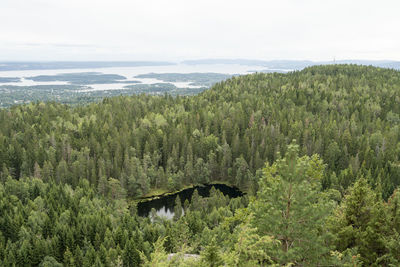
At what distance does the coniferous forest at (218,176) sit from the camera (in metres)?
23.2

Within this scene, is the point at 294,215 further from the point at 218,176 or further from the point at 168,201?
the point at 218,176

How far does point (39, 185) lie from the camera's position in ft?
268

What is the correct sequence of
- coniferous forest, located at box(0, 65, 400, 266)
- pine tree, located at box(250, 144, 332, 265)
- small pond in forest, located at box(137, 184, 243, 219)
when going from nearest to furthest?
pine tree, located at box(250, 144, 332, 265) < coniferous forest, located at box(0, 65, 400, 266) < small pond in forest, located at box(137, 184, 243, 219)

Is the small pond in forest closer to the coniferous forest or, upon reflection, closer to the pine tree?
the coniferous forest

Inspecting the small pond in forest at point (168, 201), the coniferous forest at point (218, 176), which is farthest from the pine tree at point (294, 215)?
the small pond in forest at point (168, 201)

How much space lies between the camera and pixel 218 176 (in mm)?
114438

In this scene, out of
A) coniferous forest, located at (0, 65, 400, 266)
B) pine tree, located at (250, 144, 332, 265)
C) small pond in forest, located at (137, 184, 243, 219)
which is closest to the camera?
pine tree, located at (250, 144, 332, 265)

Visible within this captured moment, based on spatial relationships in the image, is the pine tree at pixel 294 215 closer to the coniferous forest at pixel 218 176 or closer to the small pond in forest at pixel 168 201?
the coniferous forest at pixel 218 176

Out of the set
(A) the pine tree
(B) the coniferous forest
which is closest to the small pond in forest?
(B) the coniferous forest

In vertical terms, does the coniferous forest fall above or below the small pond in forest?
above

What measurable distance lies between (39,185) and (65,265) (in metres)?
35.1

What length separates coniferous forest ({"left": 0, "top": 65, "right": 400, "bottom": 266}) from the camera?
23.2 metres

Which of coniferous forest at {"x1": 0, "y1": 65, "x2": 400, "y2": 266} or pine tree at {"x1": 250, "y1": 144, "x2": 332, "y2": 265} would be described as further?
coniferous forest at {"x1": 0, "y1": 65, "x2": 400, "y2": 266}

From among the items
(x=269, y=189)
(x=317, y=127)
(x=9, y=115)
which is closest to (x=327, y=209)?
(x=269, y=189)
